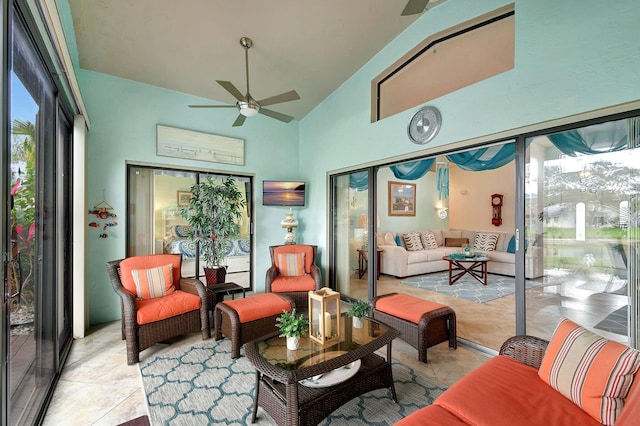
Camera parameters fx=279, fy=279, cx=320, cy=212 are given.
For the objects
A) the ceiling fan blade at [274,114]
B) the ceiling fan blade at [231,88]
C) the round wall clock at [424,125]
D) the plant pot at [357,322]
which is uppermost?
the ceiling fan blade at [231,88]

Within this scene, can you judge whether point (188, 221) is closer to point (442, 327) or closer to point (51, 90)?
point (51, 90)

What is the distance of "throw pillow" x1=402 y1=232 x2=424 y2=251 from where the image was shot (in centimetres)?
648

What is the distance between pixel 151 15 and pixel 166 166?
1919mm

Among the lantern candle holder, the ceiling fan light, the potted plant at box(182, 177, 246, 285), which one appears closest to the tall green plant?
the potted plant at box(182, 177, 246, 285)

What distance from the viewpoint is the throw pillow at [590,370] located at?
1.22 metres

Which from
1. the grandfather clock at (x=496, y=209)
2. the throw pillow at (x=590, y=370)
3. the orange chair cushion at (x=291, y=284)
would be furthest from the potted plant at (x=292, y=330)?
the grandfather clock at (x=496, y=209)

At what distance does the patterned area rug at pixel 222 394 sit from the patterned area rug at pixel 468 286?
8.94 ft

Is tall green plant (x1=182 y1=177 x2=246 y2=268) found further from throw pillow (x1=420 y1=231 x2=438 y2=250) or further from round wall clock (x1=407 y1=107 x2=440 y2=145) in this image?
throw pillow (x1=420 y1=231 x2=438 y2=250)

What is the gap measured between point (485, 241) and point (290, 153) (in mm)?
5018

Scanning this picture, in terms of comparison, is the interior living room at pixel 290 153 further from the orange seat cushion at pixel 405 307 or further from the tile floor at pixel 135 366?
the orange seat cushion at pixel 405 307

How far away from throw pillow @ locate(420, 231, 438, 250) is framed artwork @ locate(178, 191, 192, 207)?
5.17m

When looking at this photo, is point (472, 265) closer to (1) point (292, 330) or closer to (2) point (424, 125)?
(2) point (424, 125)

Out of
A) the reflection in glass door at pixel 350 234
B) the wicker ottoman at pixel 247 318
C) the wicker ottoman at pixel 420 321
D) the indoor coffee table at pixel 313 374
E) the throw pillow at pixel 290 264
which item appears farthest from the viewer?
the reflection in glass door at pixel 350 234

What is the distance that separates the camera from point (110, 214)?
3.54m
